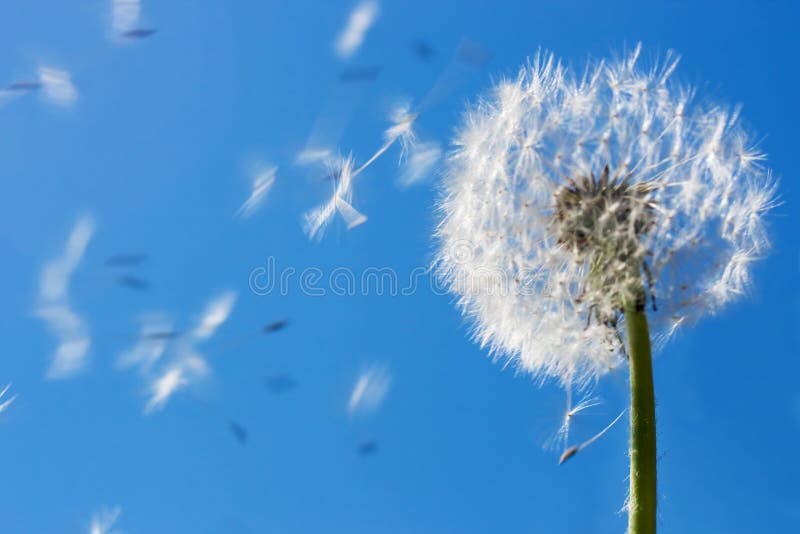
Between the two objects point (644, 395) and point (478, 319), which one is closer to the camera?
point (644, 395)

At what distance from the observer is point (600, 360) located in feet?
15.9

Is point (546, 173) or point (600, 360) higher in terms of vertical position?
point (546, 173)

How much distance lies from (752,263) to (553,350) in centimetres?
124

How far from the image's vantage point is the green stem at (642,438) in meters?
3.98

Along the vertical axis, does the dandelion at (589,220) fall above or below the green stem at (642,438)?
above

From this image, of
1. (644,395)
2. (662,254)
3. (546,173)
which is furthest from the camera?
(546,173)

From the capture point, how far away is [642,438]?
4.06m

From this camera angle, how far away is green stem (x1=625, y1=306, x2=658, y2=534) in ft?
13.1

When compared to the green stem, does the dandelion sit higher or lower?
higher

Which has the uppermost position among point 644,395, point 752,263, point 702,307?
point 752,263

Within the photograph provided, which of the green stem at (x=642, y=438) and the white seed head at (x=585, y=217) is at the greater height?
the white seed head at (x=585, y=217)

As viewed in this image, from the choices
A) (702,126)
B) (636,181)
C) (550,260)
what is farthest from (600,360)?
(702,126)

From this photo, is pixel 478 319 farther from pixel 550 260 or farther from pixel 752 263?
pixel 752 263

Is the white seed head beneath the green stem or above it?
above
